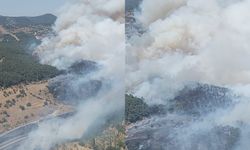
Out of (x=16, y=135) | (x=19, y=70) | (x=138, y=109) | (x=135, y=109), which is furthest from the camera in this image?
(x=19, y=70)

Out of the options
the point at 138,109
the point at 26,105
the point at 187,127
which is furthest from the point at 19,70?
the point at 187,127

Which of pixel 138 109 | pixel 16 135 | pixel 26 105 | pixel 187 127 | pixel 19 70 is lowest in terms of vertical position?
pixel 16 135

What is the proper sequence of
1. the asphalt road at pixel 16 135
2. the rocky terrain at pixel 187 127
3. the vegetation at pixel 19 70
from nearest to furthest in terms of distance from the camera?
1. the rocky terrain at pixel 187 127
2. the asphalt road at pixel 16 135
3. the vegetation at pixel 19 70

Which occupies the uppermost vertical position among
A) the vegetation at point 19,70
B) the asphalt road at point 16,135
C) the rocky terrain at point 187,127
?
the vegetation at point 19,70

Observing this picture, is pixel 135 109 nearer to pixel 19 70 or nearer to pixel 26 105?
pixel 26 105

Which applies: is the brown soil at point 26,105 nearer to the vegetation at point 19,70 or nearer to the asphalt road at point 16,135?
the vegetation at point 19,70

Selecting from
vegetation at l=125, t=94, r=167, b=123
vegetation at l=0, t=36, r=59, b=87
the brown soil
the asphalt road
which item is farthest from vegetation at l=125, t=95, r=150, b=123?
vegetation at l=0, t=36, r=59, b=87

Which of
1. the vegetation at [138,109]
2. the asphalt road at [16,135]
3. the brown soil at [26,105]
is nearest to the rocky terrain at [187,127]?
the vegetation at [138,109]

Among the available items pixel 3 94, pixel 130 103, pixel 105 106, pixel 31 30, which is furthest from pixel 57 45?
pixel 130 103

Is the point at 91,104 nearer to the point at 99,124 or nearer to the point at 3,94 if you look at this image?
the point at 99,124

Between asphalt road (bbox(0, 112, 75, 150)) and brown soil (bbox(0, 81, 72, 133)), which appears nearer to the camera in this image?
asphalt road (bbox(0, 112, 75, 150))

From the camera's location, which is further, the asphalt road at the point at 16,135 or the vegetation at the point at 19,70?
the vegetation at the point at 19,70

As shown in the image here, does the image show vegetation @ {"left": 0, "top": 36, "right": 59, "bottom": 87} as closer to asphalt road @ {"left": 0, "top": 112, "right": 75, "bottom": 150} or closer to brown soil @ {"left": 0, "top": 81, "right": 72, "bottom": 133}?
brown soil @ {"left": 0, "top": 81, "right": 72, "bottom": 133}
